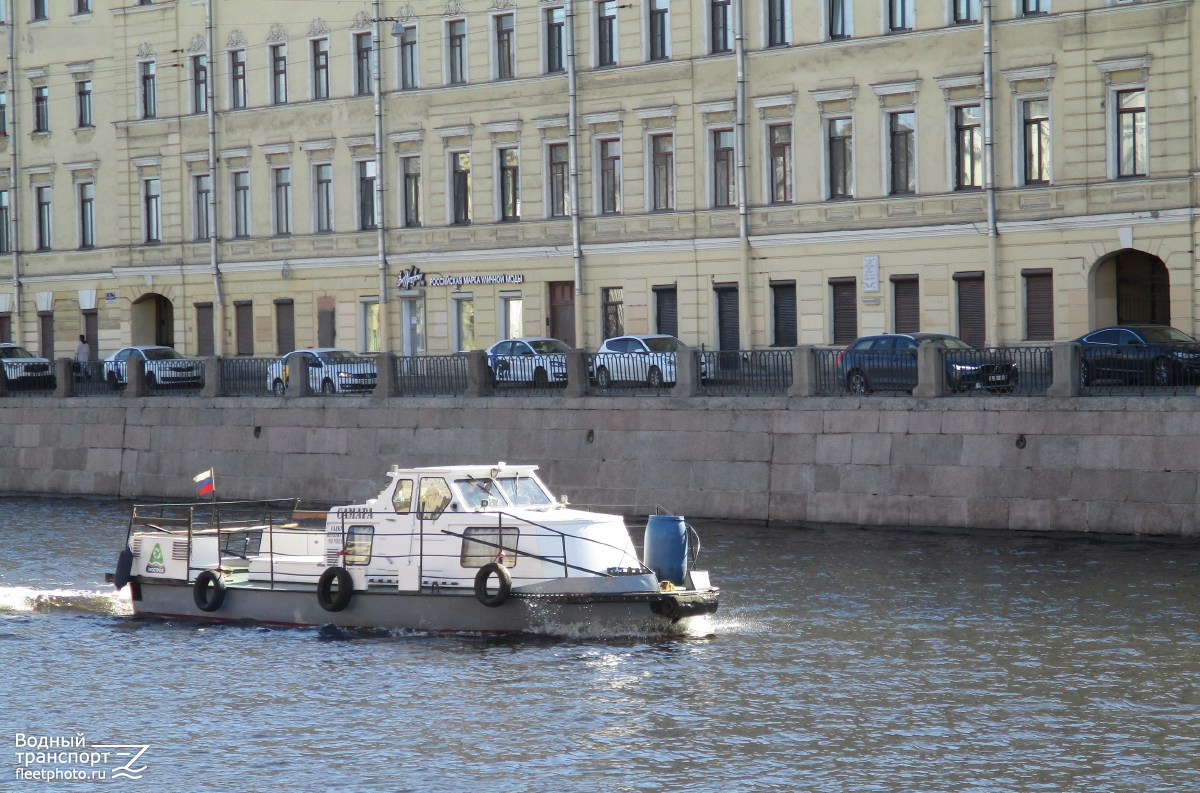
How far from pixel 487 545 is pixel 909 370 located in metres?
9.86

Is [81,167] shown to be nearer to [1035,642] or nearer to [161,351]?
[161,351]

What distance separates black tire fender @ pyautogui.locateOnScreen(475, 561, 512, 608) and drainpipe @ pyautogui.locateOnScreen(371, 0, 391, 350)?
23283 millimetres

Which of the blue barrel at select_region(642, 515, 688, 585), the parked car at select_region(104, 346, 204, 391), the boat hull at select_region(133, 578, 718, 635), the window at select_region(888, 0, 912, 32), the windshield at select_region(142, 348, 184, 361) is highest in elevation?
the window at select_region(888, 0, 912, 32)

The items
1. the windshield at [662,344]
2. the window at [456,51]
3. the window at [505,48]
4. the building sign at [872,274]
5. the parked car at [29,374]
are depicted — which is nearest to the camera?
the windshield at [662,344]

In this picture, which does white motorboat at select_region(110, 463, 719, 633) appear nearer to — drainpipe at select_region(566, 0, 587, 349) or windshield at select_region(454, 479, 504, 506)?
windshield at select_region(454, 479, 504, 506)

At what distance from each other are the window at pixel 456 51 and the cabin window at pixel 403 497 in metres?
22.5

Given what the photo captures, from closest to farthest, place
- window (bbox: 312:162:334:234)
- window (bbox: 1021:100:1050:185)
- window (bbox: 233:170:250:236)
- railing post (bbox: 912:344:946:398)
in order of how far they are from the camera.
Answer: railing post (bbox: 912:344:946:398), window (bbox: 1021:100:1050:185), window (bbox: 312:162:334:234), window (bbox: 233:170:250:236)

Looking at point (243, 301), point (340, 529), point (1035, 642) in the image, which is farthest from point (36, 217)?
point (1035, 642)

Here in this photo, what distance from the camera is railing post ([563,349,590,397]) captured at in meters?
28.2

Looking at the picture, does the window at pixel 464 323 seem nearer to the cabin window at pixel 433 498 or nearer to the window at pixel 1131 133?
the window at pixel 1131 133

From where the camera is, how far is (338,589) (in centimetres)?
1848

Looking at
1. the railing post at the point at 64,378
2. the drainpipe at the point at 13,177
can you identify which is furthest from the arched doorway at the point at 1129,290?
the drainpipe at the point at 13,177

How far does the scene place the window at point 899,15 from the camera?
33.2 meters

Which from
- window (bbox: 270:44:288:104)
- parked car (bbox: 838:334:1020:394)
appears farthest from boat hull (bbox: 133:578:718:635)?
window (bbox: 270:44:288:104)
